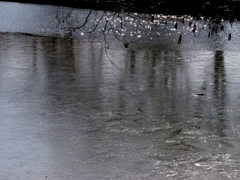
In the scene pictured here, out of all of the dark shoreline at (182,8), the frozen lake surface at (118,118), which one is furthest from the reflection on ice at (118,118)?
the dark shoreline at (182,8)

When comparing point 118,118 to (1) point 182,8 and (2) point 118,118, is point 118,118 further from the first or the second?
(1) point 182,8

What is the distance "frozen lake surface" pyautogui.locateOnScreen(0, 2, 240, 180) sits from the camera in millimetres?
5133

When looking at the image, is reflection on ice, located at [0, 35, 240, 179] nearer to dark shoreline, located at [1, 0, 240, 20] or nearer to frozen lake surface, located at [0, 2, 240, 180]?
frozen lake surface, located at [0, 2, 240, 180]

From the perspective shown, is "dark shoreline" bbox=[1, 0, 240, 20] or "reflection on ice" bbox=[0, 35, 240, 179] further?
"dark shoreline" bbox=[1, 0, 240, 20]

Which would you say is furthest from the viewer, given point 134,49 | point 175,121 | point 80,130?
point 134,49

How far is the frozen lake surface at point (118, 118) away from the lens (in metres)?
5.13

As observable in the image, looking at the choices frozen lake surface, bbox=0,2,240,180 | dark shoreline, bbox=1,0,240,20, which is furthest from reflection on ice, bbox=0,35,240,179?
dark shoreline, bbox=1,0,240,20

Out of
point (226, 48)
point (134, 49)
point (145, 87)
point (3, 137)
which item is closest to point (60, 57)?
point (134, 49)

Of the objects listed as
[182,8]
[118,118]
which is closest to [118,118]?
[118,118]

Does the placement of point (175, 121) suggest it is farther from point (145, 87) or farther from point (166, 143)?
point (145, 87)

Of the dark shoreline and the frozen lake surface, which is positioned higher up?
the dark shoreline

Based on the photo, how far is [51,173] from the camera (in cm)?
490

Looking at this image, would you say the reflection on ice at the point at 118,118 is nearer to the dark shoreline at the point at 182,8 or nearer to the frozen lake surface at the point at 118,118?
the frozen lake surface at the point at 118,118

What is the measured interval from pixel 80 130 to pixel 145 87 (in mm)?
3319
